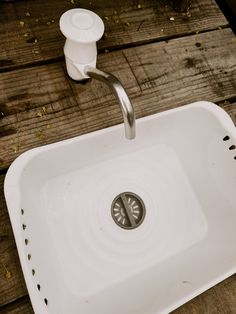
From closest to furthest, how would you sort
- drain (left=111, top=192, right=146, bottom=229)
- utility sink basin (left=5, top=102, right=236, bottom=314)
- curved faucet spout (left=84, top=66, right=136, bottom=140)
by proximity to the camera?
curved faucet spout (left=84, top=66, right=136, bottom=140)
utility sink basin (left=5, top=102, right=236, bottom=314)
drain (left=111, top=192, right=146, bottom=229)

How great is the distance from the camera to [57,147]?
62 cm

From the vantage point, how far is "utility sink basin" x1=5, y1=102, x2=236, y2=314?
0.59m

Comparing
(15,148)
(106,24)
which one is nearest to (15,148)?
(15,148)

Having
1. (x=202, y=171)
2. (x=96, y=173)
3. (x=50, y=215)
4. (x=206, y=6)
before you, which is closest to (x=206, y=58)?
(x=206, y=6)

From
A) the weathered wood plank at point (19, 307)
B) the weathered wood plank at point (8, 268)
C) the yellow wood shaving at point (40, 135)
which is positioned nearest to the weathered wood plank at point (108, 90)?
the yellow wood shaving at point (40, 135)

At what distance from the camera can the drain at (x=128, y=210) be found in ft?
2.26

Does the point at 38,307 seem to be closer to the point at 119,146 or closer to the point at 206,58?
the point at 119,146

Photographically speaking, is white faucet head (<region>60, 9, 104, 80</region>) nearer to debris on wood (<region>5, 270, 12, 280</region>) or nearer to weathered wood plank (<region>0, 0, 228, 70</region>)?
weathered wood plank (<region>0, 0, 228, 70</region>)

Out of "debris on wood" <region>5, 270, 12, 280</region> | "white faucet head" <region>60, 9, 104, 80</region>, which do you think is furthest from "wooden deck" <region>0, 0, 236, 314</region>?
"white faucet head" <region>60, 9, 104, 80</region>

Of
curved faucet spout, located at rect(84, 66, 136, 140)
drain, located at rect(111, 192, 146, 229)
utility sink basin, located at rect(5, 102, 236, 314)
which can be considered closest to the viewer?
curved faucet spout, located at rect(84, 66, 136, 140)

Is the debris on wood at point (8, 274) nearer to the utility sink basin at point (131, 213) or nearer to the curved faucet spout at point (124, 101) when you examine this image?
the utility sink basin at point (131, 213)

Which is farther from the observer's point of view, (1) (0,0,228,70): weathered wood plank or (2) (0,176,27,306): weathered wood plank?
(1) (0,0,228,70): weathered wood plank


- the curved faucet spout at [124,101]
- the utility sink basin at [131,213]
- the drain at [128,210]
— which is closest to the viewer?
the curved faucet spout at [124,101]

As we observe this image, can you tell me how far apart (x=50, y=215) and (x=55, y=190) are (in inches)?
2.1
